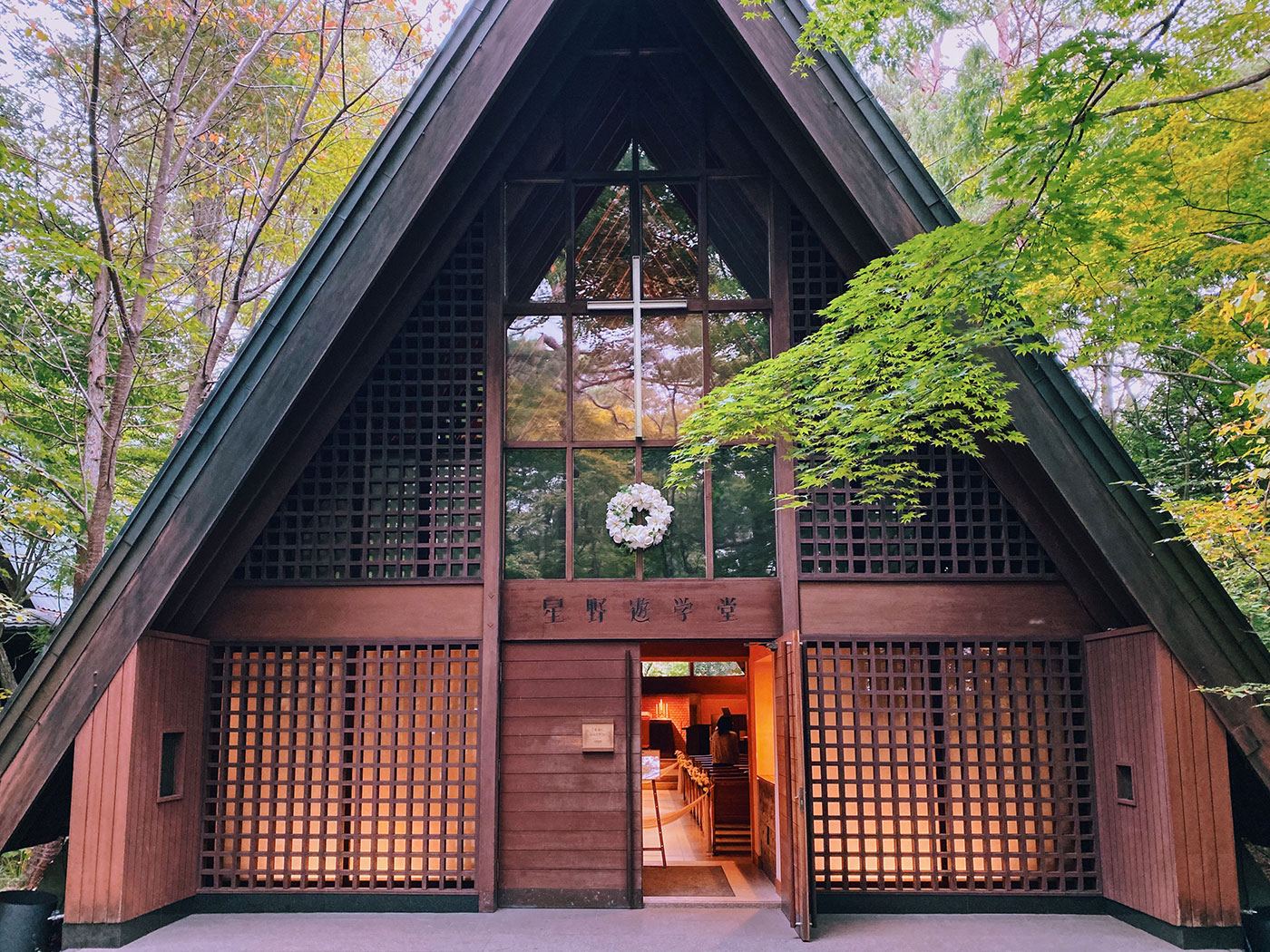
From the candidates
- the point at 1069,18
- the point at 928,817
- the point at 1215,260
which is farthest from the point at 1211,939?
the point at 1069,18

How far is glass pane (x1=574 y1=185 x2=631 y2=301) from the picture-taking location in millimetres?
6867

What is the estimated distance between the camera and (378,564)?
257 inches

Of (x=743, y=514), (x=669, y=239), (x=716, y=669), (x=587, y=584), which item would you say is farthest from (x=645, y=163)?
(x=716, y=669)

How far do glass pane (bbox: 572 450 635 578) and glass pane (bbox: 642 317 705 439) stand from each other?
1.13 feet

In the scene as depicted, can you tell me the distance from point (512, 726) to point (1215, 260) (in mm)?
5749

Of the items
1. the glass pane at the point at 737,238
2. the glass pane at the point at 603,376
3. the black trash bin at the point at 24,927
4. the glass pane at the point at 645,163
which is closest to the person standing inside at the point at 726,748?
the glass pane at the point at 603,376

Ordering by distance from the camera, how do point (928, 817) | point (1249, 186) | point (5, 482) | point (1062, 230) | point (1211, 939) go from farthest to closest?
point (5, 482) → point (928, 817) → point (1249, 186) → point (1211, 939) → point (1062, 230)

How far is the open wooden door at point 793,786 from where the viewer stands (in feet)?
17.6

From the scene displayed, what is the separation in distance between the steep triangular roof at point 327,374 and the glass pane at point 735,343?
1.22 metres

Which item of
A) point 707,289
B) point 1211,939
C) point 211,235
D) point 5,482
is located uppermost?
point 211,235

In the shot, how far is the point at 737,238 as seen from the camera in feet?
23.1

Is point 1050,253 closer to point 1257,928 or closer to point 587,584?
point 587,584

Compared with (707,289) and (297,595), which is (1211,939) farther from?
(297,595)

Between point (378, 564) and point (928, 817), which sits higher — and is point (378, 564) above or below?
above
